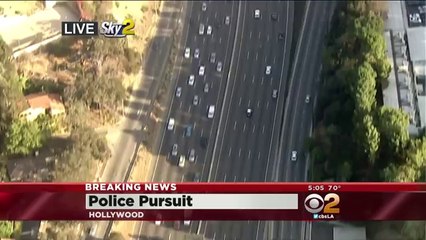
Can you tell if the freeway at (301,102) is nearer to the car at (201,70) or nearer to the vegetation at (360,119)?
the vegetation at (360,119)

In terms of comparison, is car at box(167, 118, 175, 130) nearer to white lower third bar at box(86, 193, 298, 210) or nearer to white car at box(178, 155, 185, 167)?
white car at box(178, 155, 185, 167)

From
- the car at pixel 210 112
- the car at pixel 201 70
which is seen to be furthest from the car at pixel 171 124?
the car at pixel 201 70

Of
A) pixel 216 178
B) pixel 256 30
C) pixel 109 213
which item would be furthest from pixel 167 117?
pixel 109 213

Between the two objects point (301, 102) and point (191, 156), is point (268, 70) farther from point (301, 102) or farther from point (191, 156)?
point (191, 156)

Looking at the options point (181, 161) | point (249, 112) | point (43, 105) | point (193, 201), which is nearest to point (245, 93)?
point (249, 112)

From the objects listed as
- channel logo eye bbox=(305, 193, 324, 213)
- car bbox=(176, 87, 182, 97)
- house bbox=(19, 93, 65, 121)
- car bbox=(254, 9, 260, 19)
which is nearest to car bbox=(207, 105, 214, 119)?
car bbox=(176, 87, 182, 97)
